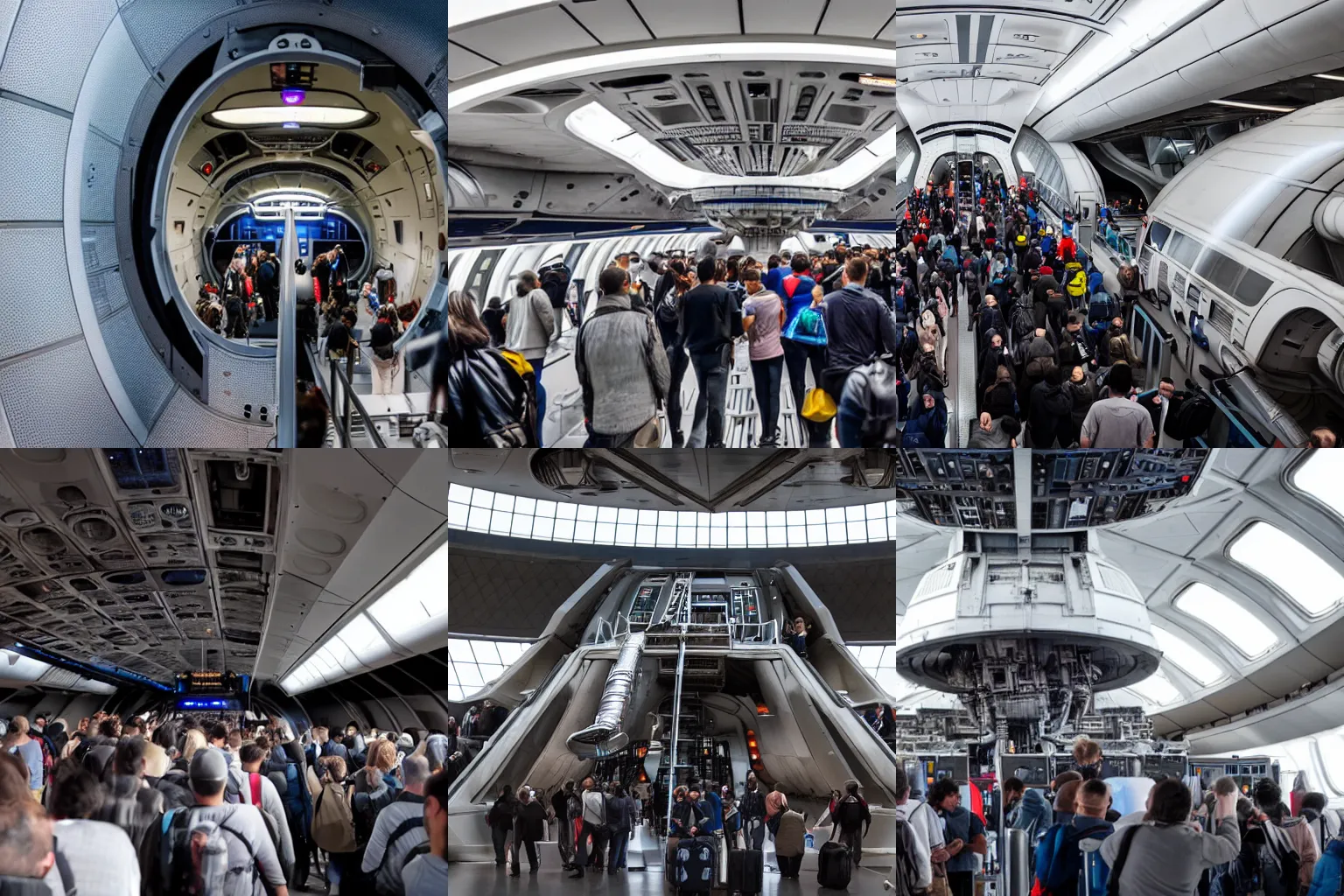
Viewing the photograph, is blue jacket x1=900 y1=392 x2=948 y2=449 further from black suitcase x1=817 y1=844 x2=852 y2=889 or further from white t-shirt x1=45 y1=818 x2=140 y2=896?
white t-shirt x1=45 y1=818 x2=140 y2=896

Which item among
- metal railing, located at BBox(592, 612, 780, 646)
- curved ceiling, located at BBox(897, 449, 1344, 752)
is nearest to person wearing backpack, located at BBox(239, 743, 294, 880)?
metal railing, located at BBox(592, 612, 780, 646)

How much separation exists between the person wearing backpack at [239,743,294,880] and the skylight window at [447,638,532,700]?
0.80 metres

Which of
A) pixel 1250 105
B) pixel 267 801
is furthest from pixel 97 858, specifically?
pixel 1250 105

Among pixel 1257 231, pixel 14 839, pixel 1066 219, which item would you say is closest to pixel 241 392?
pixel 14 839

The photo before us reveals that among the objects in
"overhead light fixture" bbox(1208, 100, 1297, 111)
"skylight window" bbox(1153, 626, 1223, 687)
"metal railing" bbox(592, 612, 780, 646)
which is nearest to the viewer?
"overhead light fixture" bbox(1208, 100, 1297, 111)

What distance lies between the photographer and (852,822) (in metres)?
4.48

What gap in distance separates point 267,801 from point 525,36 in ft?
10.2

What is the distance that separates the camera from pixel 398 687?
15.4 feet

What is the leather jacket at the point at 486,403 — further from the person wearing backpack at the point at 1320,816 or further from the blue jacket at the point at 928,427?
the person wearing backpack at the point at 1320,816

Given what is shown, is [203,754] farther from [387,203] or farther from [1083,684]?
[1083,684]

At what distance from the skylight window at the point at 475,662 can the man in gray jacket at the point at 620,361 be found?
3.08 feet

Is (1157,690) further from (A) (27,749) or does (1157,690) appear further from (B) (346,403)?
(A) (27,749)

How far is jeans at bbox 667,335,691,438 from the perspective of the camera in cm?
452

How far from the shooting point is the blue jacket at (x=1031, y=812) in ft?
14.7
